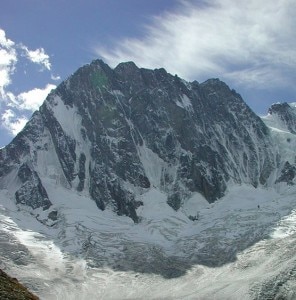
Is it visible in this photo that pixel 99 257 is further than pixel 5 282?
Yes

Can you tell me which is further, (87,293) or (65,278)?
(65,278)

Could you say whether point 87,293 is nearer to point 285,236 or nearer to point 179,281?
point 179,281

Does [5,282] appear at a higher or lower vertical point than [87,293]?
higher

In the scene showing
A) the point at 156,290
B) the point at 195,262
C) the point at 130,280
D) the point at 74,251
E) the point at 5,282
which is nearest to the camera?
the point at 5,282

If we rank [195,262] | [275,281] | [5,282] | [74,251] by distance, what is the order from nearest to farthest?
[5,282], [275,281], [195,262], [74,251]

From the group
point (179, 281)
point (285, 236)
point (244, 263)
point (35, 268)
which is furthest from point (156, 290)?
point (285, 236)

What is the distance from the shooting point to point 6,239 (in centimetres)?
19912

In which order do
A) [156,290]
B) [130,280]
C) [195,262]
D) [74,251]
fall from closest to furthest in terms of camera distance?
1. [156,290]
2. [130,280]
3. [195,262]
4. [74,251]

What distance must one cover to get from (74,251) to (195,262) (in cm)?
4305

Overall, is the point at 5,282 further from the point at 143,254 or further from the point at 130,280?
the point at 143,254

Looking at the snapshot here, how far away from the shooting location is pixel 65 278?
169500 mm

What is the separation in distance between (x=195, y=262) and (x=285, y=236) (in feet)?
108

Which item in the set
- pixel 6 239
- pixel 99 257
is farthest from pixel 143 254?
pixel 6 239

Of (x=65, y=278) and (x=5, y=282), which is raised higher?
(x=5, y=282)
